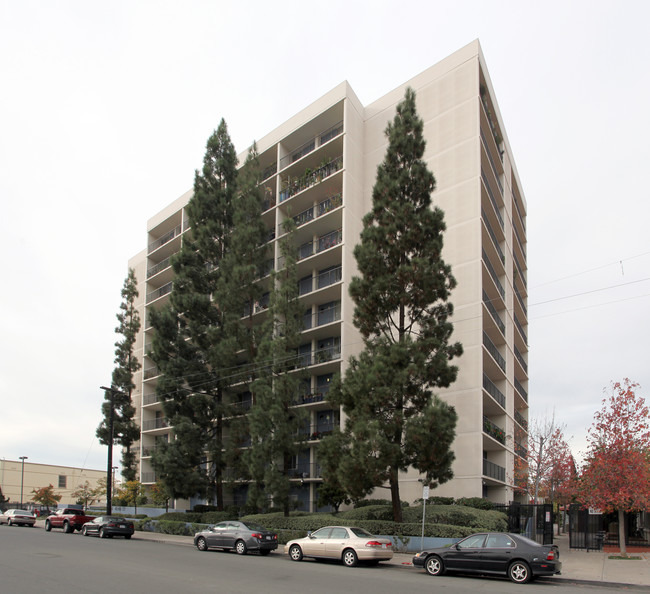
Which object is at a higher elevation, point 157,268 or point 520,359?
point 157,268

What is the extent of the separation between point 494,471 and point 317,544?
672 inches

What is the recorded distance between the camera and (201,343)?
36625mm

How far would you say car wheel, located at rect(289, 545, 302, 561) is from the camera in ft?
67.0

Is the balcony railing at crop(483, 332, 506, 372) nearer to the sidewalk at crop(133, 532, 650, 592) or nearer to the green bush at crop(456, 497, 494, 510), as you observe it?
the green bush at crop(456, 497, 494, 510)

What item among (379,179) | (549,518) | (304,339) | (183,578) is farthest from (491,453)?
(183,578)

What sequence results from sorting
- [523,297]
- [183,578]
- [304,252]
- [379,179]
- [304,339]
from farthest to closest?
1. [523,297]
2. [304,252]
3. [304,339]
4. [379,179]
5. [183,578]

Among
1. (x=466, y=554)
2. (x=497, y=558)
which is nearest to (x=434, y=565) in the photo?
(x=466, y=554)

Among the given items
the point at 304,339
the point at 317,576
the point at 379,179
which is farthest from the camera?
the point at 304,339

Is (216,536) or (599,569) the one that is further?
(216,536)

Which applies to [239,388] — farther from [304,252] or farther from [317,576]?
[317,576]

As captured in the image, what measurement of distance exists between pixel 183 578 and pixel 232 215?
2644 centimetres

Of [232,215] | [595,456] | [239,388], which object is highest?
[232,215]

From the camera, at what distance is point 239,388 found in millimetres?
37281

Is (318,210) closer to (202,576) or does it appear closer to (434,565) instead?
(434,565)
